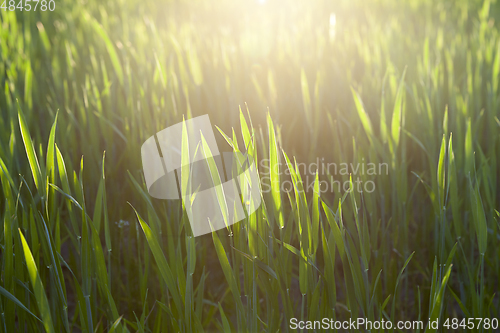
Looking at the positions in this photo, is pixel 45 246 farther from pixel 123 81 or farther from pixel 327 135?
pixel 327 135

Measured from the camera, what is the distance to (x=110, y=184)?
3.44 feet

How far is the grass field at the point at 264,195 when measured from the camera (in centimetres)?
53

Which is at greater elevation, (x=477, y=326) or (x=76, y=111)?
(x=76, y=111)

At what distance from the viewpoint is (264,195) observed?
0.75 m

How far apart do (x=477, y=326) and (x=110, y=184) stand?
3.07 ft

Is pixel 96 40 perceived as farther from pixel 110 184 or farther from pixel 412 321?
pixel 412 321

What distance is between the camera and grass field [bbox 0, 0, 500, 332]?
534 mm

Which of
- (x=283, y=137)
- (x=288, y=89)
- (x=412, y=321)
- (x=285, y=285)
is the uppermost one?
(x=288, y=89)

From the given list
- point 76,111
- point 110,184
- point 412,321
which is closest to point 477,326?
point 412,321

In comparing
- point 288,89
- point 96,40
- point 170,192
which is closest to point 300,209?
point 170,192

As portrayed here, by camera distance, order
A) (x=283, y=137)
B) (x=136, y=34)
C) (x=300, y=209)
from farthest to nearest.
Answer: (x=136, y=34) → (x=283, y=137) → (x=300, y=209)

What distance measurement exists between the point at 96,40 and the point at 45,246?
143cm

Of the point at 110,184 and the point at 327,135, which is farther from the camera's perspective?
the point at 327,135

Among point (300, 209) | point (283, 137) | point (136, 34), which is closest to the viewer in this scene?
point (300, 209)
